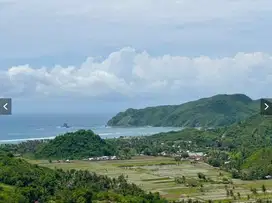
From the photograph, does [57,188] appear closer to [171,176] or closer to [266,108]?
[171,176]

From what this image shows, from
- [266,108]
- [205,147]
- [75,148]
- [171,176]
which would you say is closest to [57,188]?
[171,176]

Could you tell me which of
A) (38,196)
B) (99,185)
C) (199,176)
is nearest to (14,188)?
(38,196)

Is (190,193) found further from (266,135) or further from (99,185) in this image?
(266,135)

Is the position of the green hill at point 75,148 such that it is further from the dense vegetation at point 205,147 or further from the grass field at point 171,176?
the grass field at point 171,176

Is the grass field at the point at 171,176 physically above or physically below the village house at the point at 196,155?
below

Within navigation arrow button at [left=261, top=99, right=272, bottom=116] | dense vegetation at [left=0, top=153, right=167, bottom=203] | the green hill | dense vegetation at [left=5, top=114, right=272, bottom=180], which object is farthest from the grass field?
navigation arrow button at [left=261, top=99, right=272, bottom=116]

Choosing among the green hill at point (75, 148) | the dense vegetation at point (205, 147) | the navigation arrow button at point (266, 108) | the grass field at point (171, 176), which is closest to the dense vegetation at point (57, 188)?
the grass field at point (171, 176)
